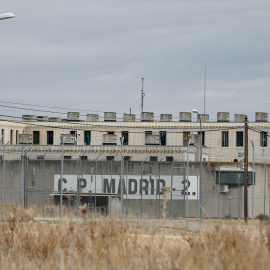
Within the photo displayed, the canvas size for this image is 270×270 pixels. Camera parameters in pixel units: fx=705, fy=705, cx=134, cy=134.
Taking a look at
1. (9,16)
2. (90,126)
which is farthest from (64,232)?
(90,126)

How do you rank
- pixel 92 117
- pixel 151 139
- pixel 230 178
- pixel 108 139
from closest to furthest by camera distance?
pixel 230 178 < pixel 151 139 < pixel 108 139 < pixel 92 117

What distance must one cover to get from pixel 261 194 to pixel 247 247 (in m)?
31.9

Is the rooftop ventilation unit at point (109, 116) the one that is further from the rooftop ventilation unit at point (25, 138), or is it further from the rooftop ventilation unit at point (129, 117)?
the rooftop ventilation unit at point (25, 138)

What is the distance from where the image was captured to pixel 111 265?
1258 centimetres

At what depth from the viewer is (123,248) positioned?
14.3 metres

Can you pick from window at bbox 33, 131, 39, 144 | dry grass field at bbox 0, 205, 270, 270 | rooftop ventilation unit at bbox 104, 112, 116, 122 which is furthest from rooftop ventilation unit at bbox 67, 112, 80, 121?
dry grass field at bbox 0, 205, 270, 270

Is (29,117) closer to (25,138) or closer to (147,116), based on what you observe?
(25,138)

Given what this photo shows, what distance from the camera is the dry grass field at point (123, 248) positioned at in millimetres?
12594

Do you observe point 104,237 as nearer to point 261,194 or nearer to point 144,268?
point 144,268

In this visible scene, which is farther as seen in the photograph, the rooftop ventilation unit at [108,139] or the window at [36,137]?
the window at [36,137]

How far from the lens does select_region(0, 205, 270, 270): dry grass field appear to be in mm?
12594

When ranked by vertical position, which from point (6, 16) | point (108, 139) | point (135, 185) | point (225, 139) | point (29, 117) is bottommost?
point (135, 185)

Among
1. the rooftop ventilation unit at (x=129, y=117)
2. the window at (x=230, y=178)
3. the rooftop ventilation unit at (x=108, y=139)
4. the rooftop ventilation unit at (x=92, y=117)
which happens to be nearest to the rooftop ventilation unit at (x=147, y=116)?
the rooftop ventilation unit at (x=129, y=117)

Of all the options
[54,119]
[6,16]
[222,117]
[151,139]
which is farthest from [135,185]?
[54,119]
